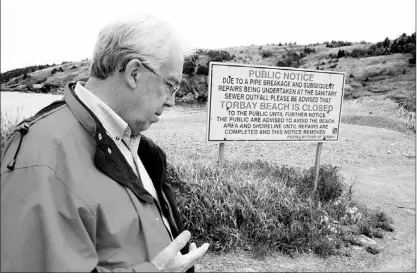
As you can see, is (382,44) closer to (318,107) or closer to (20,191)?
(318,107)

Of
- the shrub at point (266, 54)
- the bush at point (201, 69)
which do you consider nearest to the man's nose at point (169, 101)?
the bush at point (201, 69)

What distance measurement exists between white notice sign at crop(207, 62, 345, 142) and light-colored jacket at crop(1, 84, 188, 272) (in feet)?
11.5

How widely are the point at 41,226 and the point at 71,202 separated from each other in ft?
0.35

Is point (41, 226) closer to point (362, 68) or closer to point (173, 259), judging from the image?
point (173, 259)

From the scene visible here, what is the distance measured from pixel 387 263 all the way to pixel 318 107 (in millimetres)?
2474

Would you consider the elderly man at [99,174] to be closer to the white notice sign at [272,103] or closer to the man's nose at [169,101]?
the man's nose at [169,101]

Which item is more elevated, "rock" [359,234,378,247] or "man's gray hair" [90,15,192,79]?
"man's gray hair" [90,15,192,79]

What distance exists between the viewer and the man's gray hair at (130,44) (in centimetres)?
143

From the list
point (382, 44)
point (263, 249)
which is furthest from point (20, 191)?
point (382, 44)

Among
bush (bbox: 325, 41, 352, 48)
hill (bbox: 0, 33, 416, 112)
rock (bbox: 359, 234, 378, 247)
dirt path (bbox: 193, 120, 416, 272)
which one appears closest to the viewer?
dirt path (bbox: 193, 120, 416, 272)

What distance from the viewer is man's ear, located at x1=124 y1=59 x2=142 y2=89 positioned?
4.68ft

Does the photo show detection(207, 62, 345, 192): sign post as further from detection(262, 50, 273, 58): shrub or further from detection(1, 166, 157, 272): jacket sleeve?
detection(262, 50, 273, 58): shrub

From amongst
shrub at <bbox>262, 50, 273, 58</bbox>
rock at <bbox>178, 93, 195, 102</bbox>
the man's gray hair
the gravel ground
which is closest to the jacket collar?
the man's gray hair

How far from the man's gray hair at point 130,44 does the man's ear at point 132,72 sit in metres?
0.02
